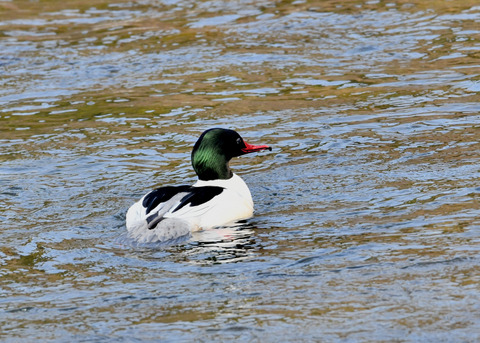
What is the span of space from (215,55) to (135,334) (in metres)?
8.82

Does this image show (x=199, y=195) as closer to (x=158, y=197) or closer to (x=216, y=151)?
(x=158, y=197)

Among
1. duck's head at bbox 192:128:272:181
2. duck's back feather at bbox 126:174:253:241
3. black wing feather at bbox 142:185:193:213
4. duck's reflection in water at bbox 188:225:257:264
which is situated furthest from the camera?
duck's head at bbox 192:128:272:181

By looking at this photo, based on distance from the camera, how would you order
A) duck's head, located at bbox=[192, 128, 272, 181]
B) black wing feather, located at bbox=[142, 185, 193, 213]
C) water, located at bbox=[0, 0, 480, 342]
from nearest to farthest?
water, located at bbox=[0, 0, 480, 342] < black wing feather, located at bbox=[142, 185, 193, 213] < duck's head, located at bbox=[192, 128, 272, 181]

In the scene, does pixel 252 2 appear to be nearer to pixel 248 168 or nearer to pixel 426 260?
pixel 248 168

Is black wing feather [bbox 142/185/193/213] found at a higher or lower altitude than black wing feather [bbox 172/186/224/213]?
higher

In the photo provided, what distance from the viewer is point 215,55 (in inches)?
539

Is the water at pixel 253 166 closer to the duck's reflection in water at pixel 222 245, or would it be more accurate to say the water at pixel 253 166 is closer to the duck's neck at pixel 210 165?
the duck's reflection in water at pixel 222 245

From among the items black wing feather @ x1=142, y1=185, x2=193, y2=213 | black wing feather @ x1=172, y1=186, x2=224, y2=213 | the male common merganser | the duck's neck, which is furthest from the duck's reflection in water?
the duck's neck

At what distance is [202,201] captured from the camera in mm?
7660

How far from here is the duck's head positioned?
8312 millimetres

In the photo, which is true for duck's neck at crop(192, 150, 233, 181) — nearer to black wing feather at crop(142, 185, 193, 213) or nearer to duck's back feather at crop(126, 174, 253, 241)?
duck's back feather at crop(126, 174, 253, 241)

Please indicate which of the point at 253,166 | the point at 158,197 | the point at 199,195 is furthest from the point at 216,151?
the point at 253,166

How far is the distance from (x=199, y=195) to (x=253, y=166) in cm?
202

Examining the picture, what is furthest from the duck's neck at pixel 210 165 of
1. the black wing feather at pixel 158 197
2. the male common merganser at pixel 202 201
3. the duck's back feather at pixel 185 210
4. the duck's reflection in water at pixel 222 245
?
the duck's reflection in water at pixel 222 245
